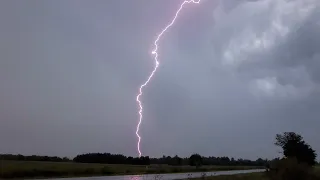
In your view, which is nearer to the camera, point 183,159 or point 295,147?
point 295,147

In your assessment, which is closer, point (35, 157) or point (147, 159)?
point (35, 157)

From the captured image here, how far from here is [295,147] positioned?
70.8 meters

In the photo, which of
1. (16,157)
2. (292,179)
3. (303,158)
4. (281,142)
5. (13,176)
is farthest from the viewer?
(16,157)

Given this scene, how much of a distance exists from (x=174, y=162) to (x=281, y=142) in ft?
333

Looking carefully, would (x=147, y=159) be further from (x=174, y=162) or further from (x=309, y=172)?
(x=309, y=172)

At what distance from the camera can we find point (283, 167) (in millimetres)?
41344

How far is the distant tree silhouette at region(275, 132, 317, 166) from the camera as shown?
69.8m

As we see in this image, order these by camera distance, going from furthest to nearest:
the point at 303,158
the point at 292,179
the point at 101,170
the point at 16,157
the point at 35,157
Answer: the point at 35,157
the point at 16,157
the point at 101,170
the point at 303,158
the point at 292,179

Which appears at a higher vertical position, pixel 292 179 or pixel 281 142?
pixel 281 142

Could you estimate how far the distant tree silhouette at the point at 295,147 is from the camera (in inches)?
2746

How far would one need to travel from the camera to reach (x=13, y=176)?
57062mm

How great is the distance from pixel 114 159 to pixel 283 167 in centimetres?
11658

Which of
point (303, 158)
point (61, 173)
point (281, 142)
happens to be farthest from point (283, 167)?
point (61, 173)

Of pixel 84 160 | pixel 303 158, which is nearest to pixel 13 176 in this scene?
pixel 303 158
